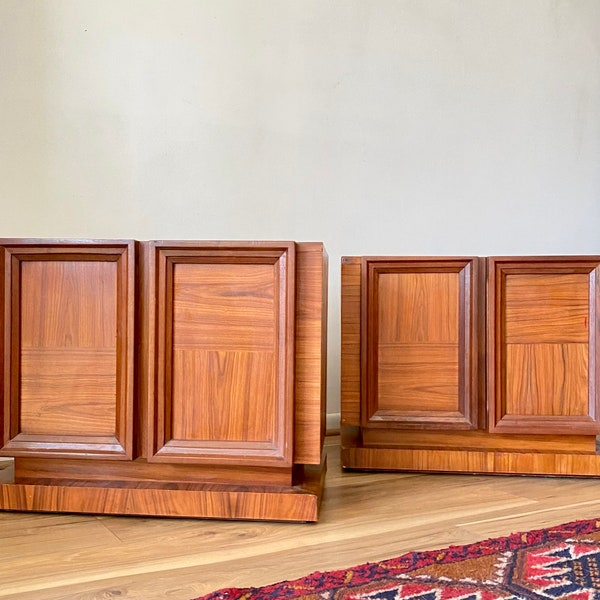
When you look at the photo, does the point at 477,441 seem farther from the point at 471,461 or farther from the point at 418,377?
the point at 418,377

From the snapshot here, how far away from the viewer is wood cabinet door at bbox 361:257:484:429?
1.23 meters

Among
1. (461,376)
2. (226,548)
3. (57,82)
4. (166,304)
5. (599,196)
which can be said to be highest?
(57,82)

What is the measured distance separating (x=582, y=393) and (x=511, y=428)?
0.16 m

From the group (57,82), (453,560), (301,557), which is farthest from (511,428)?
(57,82)

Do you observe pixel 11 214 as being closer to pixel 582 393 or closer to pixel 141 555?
pixel 141 555

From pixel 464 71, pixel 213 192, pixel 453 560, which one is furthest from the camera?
pixel 464 71

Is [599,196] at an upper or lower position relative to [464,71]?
lower

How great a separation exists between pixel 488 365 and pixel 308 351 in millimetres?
425

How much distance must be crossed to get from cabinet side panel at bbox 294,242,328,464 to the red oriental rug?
0.25m

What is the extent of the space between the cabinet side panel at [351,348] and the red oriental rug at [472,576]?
45 centimetres

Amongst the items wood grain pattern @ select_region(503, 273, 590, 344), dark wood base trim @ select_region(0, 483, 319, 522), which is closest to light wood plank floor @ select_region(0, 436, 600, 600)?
dark wood base trim @ select_region(0, 483, 319, 522)

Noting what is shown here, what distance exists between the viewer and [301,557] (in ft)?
2.72

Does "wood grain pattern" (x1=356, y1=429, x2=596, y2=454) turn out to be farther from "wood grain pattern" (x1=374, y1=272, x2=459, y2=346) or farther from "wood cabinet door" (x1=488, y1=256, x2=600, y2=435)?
"wood grain pattern" (x1=374, y1=272, x2=459, y2=346)

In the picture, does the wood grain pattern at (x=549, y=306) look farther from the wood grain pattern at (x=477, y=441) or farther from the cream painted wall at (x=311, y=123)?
the cream painted wall at (x=311, y=123)
